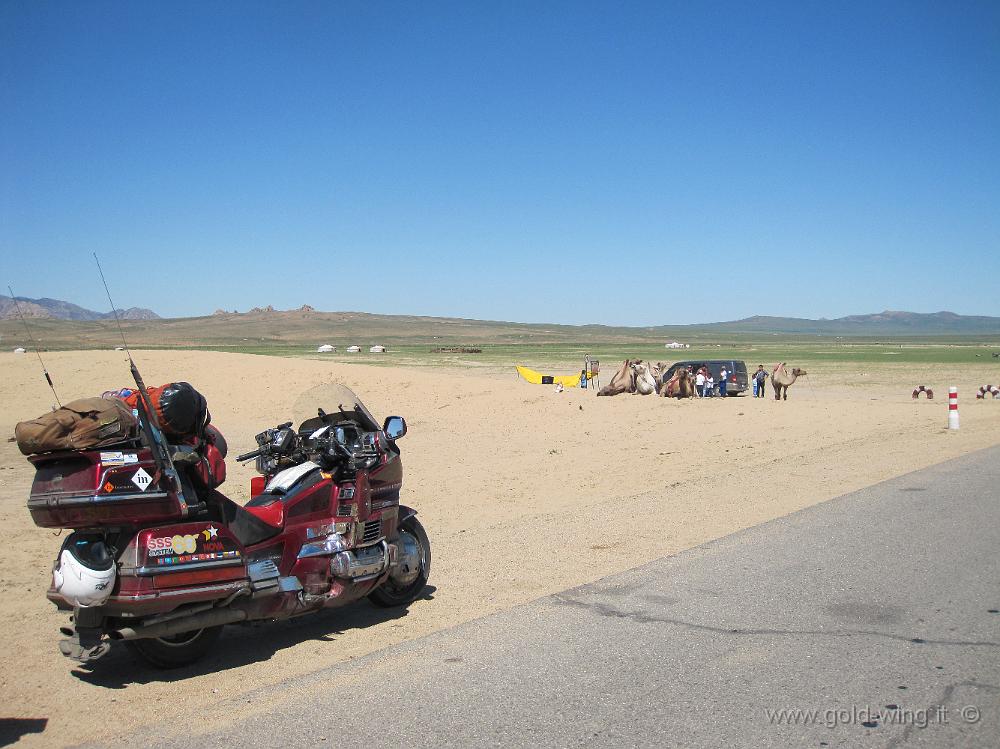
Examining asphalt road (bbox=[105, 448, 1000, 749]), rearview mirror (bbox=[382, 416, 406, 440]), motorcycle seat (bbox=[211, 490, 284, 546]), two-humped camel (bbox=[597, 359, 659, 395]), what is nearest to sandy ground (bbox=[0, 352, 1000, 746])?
asphalt road (bbox=[105, 448, 1000, 749])

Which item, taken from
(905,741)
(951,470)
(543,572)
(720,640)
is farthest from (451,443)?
(905,741)

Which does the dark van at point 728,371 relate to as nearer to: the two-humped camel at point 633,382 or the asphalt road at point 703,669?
the two-humped camel at point 633,382

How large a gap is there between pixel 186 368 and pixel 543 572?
22.9 m

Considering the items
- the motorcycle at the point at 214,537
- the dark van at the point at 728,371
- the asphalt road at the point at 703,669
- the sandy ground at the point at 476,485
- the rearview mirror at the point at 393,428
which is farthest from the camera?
the dark van at the point at 728,371

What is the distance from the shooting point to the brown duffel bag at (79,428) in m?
5.16

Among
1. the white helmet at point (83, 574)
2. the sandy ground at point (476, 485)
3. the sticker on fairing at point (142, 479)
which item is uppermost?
the sticker on fairing at point (142, 479)

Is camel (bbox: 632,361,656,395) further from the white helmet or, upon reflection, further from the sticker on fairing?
the white helmet

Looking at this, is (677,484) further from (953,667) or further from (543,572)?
(953,667)

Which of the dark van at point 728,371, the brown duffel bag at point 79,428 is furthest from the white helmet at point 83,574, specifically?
the dark van at point 728,371

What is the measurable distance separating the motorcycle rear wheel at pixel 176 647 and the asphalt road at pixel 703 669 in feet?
2.76

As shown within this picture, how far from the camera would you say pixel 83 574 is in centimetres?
511

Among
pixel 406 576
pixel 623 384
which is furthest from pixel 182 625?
pixel 623 384

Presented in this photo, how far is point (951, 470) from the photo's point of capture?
13375 millimetres

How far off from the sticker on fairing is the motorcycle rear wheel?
0.99m
